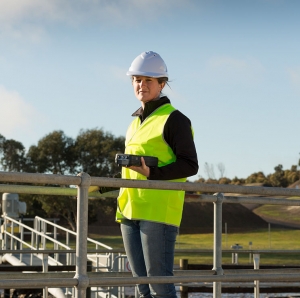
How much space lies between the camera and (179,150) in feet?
11.9

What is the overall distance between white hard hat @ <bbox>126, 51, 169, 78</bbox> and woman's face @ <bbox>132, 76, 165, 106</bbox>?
0.04 m

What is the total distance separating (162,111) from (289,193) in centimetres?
81

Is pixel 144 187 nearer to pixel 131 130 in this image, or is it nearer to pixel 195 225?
pixel 131 130

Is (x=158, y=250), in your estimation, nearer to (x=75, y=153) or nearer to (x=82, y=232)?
(x=82, y=232)

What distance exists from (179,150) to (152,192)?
0.25 metres

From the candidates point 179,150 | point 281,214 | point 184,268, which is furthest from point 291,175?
point 179,150

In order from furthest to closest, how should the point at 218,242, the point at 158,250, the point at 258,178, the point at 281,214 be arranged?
the point at 258,178 < the point at 281,214 < the point at 218,242 < the point at 158,250

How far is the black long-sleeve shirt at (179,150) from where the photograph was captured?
3.63 meters

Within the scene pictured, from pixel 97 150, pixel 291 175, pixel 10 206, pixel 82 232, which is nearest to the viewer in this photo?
pixel 82 232

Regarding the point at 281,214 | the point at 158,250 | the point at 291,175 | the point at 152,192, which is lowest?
the point at 281,214

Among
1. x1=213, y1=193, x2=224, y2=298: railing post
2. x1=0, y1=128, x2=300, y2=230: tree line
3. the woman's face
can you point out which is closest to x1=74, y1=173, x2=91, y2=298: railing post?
the woman's face

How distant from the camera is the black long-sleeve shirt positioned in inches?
143

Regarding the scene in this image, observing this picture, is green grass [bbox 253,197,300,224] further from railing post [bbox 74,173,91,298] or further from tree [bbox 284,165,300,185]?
railing post [bbox 74,173,91,298]

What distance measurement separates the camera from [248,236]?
53.8 m
